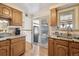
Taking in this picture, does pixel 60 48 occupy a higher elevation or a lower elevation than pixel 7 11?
lower

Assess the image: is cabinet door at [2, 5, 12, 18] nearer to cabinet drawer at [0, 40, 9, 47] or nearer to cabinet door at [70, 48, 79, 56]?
cabinet drawer at [0, 40, 9, 47]

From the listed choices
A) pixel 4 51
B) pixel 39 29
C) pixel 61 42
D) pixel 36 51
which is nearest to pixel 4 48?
pixel 4 51

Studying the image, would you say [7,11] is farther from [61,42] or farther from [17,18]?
[61,42]

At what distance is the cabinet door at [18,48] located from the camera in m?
1.59

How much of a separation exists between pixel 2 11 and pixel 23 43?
62 cm

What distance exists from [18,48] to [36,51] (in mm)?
317

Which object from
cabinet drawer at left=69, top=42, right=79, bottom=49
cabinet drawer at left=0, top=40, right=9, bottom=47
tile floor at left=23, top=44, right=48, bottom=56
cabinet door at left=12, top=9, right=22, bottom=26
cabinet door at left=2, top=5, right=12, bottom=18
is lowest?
tile floor at left=23, top=44, right=48, bottom=56

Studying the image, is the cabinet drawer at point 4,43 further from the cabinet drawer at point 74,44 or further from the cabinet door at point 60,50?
the cabinet drawer at point 74,44

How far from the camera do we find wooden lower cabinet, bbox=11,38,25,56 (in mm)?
A: 1591

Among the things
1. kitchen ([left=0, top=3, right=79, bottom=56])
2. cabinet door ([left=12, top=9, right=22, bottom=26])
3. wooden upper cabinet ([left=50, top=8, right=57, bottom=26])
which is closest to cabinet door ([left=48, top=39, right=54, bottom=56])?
kitchen ([left=0, top=3, right=79, bottom=56])

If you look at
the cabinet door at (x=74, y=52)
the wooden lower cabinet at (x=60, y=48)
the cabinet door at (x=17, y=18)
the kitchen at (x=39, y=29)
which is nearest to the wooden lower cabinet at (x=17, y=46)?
the kitchen at (x=39, y=29)

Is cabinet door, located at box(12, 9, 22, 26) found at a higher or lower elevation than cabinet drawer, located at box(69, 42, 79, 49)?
higher

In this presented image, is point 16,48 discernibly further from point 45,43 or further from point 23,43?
point 45,43

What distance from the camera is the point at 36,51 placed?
1.65 m
